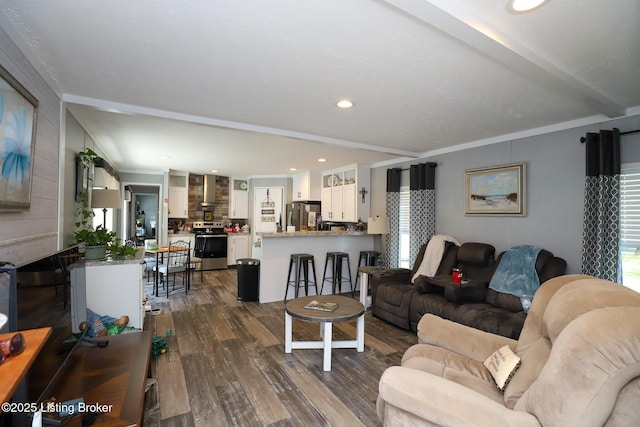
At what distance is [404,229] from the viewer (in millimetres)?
5363

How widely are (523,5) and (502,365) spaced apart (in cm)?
187

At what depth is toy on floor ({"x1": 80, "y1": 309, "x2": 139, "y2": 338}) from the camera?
246 cm

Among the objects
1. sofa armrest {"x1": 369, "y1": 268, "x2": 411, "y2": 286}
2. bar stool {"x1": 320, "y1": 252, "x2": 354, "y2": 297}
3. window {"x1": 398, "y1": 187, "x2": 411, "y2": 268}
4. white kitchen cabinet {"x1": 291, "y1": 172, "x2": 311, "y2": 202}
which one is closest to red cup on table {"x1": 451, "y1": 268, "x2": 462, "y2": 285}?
sofa armrest {"x1": 369, "y1": 268, "x2": 411, "y2": 286}

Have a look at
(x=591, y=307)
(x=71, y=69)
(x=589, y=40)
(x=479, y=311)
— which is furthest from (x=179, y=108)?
(x=479, y=311)

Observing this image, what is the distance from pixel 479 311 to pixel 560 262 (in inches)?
38.9

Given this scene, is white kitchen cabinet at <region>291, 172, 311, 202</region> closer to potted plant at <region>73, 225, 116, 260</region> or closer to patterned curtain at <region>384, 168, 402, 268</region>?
patterned curtain at <region>384, 168, 402, 268</region>

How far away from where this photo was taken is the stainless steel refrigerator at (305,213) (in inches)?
281

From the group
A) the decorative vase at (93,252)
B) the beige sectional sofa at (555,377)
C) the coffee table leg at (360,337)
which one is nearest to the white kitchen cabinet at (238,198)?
the decorative vase at (93,252)

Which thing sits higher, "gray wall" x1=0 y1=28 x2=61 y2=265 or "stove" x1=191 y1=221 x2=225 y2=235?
"gray wall" x1=0 y1=28 x2=61 y2=265

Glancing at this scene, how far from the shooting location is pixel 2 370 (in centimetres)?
79

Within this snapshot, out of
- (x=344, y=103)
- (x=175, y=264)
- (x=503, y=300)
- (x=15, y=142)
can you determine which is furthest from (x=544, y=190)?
(x=175, y=264)

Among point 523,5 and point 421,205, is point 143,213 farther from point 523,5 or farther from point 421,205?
point 523,5

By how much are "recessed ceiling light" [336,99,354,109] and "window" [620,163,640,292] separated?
8.64 feet

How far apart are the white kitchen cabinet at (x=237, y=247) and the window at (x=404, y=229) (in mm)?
4214
